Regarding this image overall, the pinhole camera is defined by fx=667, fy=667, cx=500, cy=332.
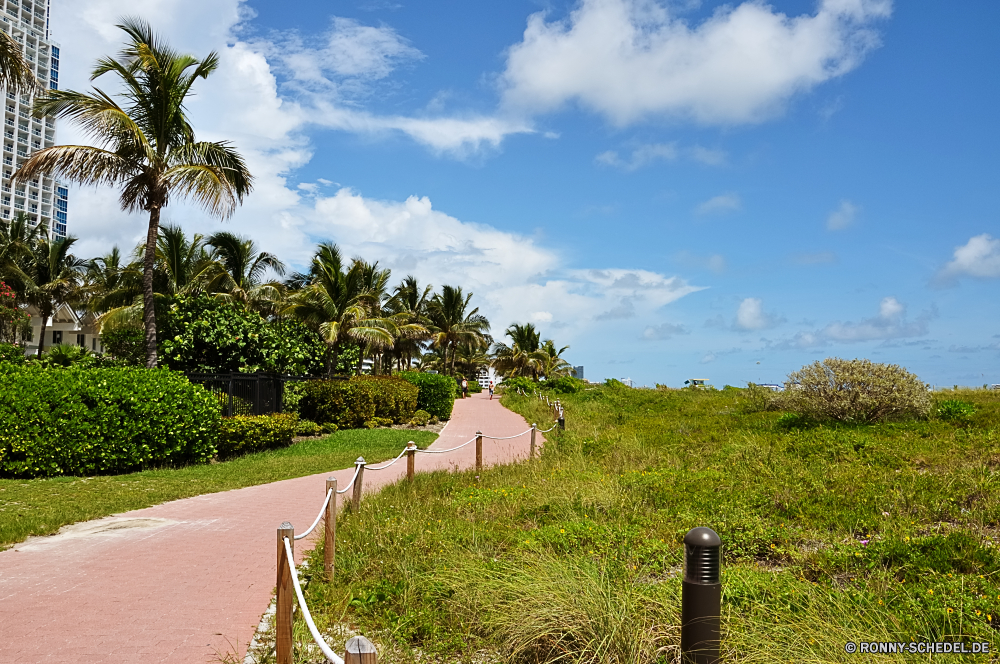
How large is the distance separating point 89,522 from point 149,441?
537 cm

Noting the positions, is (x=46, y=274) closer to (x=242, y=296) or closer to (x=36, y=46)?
(x=242, y=296)

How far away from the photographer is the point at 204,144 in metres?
18.8

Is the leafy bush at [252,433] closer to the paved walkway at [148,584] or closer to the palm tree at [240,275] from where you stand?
the paved walkway at [148,584]

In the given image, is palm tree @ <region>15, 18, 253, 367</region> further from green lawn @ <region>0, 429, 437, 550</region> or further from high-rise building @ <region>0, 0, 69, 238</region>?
high-rise building @ <region>0, 0, 69, 238</region>

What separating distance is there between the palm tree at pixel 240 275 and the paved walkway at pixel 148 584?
3039cm

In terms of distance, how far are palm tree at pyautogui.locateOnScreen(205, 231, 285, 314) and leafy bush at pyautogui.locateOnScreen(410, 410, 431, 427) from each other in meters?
16.4

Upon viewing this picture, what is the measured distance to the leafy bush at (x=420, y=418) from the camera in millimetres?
25581

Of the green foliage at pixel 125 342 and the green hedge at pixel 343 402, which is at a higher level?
the green foliage at pixel 125 342

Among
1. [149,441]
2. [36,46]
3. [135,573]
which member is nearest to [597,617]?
[135,573]

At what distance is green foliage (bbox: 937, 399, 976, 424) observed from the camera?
14344mm

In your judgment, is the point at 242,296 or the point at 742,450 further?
the point at 242,296

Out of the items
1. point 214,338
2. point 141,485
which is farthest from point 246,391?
point 141,485

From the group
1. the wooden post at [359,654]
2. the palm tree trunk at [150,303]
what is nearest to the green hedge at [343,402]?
the palm tree trunk at [150,303]

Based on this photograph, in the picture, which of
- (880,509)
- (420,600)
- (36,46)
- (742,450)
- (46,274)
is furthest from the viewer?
(36,46)
